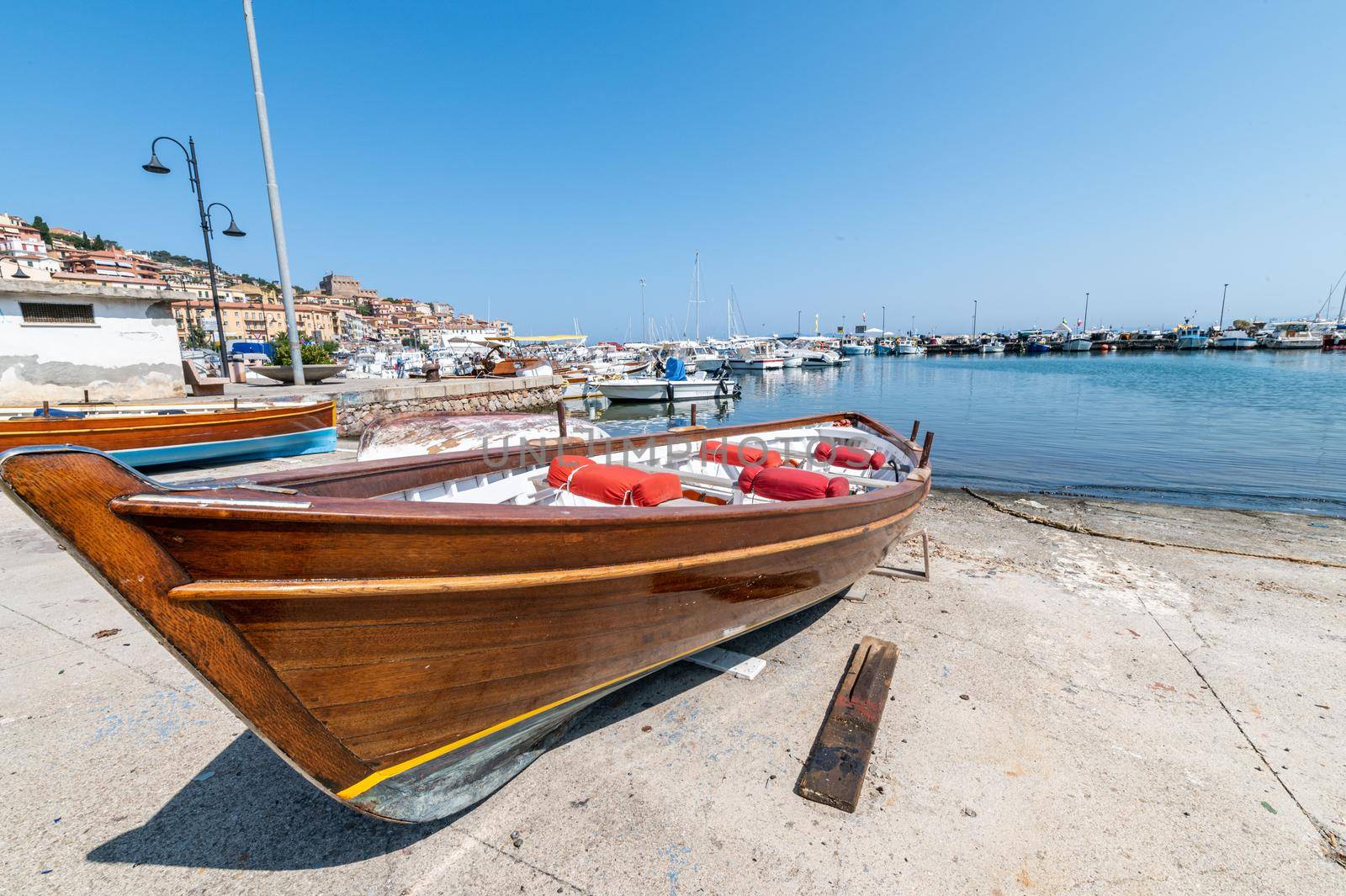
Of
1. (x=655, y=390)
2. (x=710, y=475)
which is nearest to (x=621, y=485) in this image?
(x=710, y=475)

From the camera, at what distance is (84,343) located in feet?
39.6

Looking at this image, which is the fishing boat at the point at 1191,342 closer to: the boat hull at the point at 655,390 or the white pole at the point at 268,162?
the boat hull at the point at 655,390

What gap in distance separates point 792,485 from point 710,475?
1.41 m

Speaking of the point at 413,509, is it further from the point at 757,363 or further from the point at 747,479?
the point at 757,363

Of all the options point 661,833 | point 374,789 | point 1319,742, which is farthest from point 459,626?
point 1319,742

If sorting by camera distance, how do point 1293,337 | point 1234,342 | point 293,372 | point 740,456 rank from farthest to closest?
1. point 1293,337
2. point 1234,342
3. point 293,372
4. point 740,456

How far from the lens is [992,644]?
437 cm

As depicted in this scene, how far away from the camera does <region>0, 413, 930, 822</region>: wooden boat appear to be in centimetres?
169

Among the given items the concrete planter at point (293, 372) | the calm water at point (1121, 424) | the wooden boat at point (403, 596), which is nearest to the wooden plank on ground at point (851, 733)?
the wooden boat at point (403, 596)

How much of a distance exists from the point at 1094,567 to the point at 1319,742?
3.23 m

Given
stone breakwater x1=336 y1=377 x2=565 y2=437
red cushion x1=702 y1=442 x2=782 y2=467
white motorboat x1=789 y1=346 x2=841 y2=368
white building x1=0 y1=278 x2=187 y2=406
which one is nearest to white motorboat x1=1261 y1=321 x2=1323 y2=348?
white motorboat x1=789 y1=346 x2=841 y2=368

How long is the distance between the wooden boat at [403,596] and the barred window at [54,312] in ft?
48.2

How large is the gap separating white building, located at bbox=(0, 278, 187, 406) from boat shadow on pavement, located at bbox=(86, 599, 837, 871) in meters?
14.6

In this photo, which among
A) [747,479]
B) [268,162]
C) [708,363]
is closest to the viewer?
[747,479]
